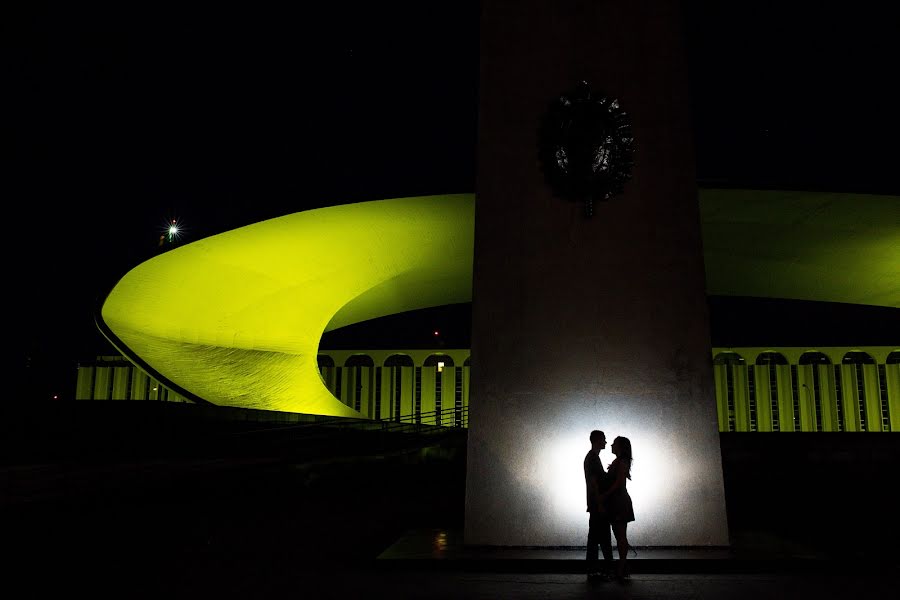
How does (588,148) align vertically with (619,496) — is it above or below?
above

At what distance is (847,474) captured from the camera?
1517 cm

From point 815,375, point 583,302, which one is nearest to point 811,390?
point 815,375

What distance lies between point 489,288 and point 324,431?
12.3 metres

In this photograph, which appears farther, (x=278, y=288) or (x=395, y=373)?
(x=395, y=373)

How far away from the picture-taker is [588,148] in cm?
732

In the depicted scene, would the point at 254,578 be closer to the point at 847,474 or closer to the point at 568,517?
the point at 568,517

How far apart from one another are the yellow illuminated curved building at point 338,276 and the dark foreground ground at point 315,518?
5984mm

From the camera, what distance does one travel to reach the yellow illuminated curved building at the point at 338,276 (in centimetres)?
2028

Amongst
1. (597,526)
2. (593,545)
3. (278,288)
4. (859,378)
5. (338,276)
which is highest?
(338,276)

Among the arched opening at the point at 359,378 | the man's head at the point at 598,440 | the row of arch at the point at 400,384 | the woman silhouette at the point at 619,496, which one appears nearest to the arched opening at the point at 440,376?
the row of arch at the point at 400,384

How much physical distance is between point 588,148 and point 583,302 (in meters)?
1.44

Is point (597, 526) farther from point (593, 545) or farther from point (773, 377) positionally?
point (773, 377)

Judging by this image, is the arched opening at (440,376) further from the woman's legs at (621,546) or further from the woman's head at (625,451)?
the woman's legs at (621,546)

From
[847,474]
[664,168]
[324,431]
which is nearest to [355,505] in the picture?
[664,168]
